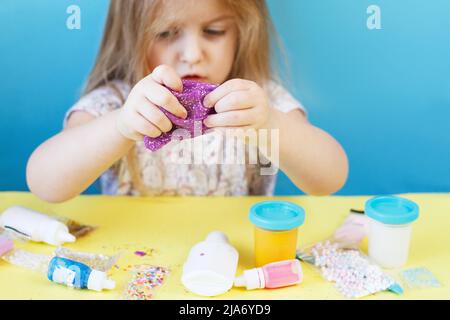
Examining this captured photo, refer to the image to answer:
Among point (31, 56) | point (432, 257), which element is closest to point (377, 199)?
point (432, 257)

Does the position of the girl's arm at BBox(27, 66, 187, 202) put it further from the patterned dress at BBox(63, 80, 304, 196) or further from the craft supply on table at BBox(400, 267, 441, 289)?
the craft supply on table at BBox(400, 267, 441, 289)

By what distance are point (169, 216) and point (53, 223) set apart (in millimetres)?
162

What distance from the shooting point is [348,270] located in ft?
2.22

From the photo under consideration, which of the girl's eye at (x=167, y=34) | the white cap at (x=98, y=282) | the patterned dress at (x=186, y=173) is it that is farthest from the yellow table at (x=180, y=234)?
the girl's eye at (x=167, y=34)

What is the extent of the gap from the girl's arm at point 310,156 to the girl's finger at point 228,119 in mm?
86

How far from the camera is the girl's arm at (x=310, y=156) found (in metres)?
0.81

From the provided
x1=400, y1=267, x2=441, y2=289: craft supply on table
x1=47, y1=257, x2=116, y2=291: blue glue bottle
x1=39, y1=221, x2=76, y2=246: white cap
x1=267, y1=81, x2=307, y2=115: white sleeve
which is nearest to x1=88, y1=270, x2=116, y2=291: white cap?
x1=47, y1=257, x2=116, y2=291: blue glue bottle

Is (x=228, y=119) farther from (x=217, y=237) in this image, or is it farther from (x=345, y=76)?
(x=345, y=76)

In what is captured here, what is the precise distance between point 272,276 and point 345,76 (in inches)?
14.7

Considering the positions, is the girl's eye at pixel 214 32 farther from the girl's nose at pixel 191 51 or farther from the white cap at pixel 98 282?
the white cap at pixel 98 282

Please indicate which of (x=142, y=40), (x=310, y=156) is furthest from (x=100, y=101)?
(x=310, y=156)
